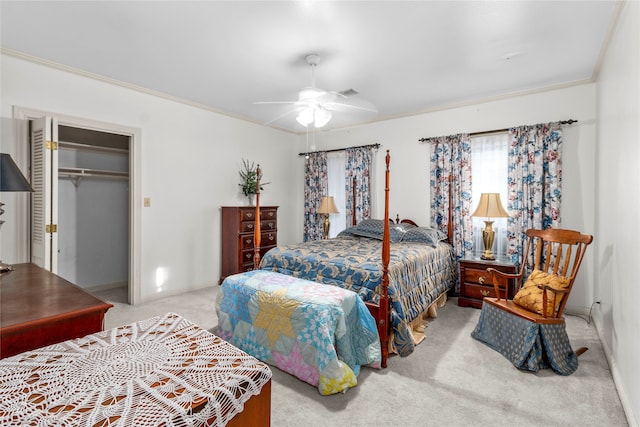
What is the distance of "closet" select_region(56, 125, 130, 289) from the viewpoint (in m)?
4.15

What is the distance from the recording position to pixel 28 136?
3.09m

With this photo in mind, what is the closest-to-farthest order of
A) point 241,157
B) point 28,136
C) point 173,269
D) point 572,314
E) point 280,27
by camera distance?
1. point 280,27
2. point 28,136
3. point 572,314
4. point 173,269
5. point 241,157

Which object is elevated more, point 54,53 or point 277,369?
point 54,53

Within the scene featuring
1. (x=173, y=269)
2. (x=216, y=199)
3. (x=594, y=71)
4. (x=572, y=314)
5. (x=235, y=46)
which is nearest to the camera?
(x=235, y=46)

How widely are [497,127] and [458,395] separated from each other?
3313mm

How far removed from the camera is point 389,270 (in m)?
2.63

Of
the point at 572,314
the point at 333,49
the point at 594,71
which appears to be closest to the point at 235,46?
the point at 333,49

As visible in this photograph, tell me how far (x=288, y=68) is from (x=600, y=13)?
256 centimetres

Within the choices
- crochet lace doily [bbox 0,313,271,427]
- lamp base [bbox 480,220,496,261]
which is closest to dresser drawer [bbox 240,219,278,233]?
lamp base [bbox 480,220,496,261]

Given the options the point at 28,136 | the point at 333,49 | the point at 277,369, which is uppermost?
the point at 333,49

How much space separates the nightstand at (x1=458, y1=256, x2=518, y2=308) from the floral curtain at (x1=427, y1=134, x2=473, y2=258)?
1.47 ft

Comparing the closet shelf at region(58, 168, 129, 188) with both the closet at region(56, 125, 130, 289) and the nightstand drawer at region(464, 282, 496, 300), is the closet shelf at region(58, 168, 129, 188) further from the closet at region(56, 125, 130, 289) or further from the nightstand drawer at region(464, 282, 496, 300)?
the nightstand drawer at region(464, 282, 496, 300)

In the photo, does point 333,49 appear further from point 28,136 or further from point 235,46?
point 28,136

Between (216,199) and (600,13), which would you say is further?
(216,199)
